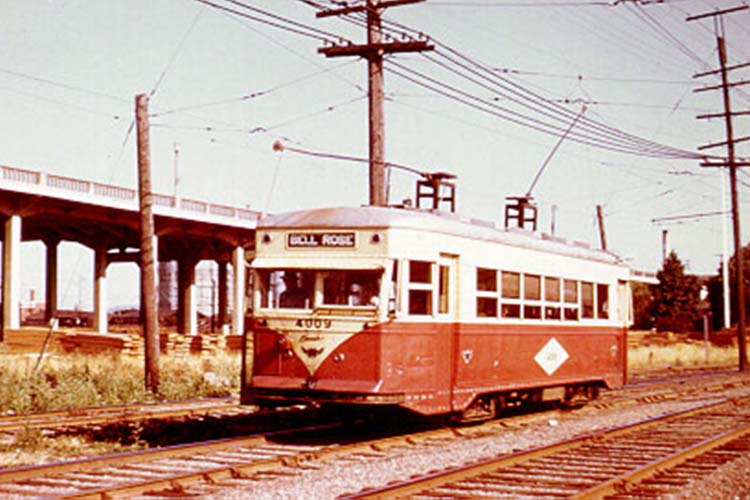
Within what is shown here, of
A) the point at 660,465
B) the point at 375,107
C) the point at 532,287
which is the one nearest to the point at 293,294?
the point at 532,287

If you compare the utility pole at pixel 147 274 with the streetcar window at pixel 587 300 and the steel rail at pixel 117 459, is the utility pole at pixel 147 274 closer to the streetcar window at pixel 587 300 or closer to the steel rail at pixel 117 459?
the steel rail at pixel 117 459

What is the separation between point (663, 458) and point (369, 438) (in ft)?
14.2

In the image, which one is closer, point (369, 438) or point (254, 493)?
point (254, 493)

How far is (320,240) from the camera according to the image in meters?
14.2

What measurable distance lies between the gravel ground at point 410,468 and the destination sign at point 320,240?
286 centimetres

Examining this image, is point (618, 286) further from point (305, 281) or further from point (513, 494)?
point (513, 494)

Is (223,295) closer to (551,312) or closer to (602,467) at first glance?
(551,312)

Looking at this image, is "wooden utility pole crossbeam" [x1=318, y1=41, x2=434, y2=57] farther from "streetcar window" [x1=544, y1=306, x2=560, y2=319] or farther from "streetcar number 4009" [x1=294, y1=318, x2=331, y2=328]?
"streetcar number 4009" [x1=294, y1=318, x2=331, y2=328]

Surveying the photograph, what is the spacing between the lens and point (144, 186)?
69.0 feet

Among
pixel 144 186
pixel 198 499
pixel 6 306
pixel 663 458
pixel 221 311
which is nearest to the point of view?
pixel 198 499

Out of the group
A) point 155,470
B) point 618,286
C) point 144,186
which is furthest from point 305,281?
point 618,286

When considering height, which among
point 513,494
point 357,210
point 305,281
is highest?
point 357,210

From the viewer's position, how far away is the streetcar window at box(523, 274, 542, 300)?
1702 centimetres

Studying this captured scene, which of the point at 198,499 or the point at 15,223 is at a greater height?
the point at 15,223
